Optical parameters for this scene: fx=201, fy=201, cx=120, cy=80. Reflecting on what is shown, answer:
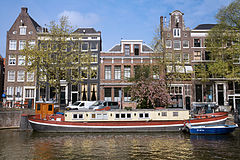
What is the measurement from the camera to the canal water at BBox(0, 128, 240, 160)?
45.5 ft

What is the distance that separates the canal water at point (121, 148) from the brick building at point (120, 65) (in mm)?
18398

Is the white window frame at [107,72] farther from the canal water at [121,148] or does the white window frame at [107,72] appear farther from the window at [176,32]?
the canal water at [121,148]

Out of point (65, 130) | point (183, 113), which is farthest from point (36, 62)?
point (183, 113)

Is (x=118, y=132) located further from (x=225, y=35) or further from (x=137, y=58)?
(x=225, y=35)

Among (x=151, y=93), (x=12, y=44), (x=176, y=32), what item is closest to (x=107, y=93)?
(x=151, y=93)

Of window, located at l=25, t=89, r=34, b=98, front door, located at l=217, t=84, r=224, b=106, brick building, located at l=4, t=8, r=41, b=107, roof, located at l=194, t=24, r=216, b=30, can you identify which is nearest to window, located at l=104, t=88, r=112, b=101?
brick building, located at l=4, t=8, r=41, b=107

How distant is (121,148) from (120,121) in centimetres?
726

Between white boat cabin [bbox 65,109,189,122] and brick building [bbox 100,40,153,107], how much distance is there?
570 inches

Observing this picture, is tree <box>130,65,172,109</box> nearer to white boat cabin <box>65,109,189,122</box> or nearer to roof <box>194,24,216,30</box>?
white boat cabin <box>65,109,189,122</box>

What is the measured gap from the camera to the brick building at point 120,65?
3816cm

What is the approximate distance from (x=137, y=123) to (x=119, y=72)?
57.3 feet

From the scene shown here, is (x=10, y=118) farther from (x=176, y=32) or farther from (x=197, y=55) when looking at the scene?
(x=197, y=55)

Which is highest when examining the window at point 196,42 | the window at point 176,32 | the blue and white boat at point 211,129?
the window at point 176,32

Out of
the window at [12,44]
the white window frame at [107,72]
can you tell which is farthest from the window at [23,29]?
the white window frame at [107,72]
